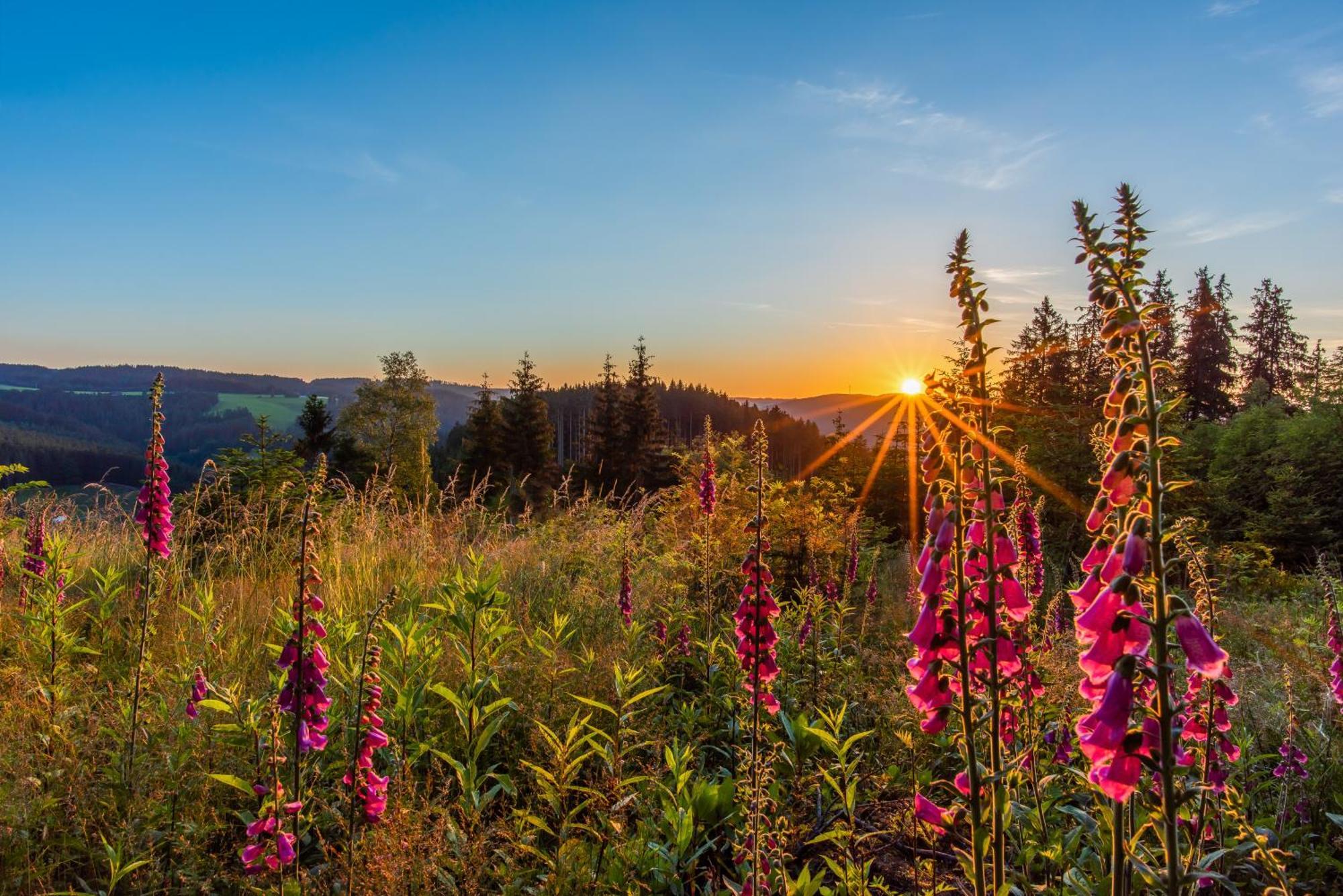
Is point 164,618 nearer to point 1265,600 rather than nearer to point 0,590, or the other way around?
point 0,590

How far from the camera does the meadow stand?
1.68m

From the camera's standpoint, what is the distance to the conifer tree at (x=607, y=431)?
43094 millimetres

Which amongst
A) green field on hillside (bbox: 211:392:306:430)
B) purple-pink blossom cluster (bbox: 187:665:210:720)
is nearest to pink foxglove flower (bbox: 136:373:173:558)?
purple-pink blossom cluster (bbox: 187:665:210:720)

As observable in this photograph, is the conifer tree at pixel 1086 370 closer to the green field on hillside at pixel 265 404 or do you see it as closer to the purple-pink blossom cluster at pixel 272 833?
the purple-pink blossom cluster at pixel 272 833

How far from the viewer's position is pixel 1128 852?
1.44 m

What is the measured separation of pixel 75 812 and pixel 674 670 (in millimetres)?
4296

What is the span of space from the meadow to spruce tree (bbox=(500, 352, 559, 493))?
3610 centimetres

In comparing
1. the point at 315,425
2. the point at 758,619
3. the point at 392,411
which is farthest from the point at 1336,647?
the point at 392,411

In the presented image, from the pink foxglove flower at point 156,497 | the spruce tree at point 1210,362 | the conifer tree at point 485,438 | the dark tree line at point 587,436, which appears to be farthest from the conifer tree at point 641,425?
the pink foxglove flower at point 156,497

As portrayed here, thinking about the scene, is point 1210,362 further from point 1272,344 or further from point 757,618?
point 757,618

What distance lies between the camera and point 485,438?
140 feet

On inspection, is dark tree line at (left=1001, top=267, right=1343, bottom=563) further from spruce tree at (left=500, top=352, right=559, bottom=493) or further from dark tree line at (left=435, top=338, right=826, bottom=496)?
spruce tree at (left=500, top=352, right=559, bottom=493)

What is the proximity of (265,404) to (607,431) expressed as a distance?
340ft

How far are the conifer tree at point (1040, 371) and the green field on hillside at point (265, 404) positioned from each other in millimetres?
114865
